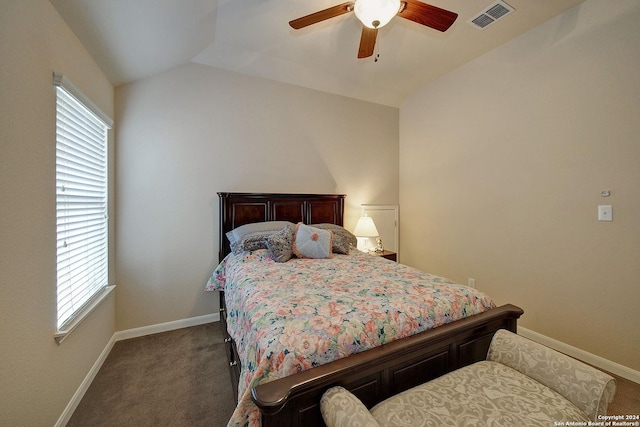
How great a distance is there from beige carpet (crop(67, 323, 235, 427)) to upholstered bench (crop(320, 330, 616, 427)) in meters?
1.08

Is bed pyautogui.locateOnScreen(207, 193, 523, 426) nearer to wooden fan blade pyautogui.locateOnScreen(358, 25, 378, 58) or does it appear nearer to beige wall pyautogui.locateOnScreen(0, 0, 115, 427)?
beige wall pyautogui.locateOnScreen(0, 0, 115, 427)

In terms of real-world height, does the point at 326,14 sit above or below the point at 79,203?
above

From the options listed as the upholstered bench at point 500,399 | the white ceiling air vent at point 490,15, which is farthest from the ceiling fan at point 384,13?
the upholstered bench at point 500,399

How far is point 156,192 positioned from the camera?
2566mm

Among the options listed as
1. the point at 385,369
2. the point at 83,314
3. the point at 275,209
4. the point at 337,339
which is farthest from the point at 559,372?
the point at 83,314

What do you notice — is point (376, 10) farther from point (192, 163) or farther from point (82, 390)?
point (82, 390)

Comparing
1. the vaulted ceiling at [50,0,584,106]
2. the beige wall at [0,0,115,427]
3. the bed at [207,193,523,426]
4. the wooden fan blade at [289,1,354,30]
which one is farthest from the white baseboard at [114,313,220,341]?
the wooden fan blade at [289,1,354,30]

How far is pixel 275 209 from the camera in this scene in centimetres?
302

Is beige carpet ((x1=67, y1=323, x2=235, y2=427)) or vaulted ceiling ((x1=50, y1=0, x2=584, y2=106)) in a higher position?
vaulted ceiling ((x1=50, y1=0, x2=584, y2=106))

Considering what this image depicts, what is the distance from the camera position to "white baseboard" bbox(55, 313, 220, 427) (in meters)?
1.56

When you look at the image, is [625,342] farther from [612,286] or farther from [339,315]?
[339,315]

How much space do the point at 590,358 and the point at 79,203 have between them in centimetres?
404

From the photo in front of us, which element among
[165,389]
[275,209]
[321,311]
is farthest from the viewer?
[275,209]

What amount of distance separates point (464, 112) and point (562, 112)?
0.94 m
